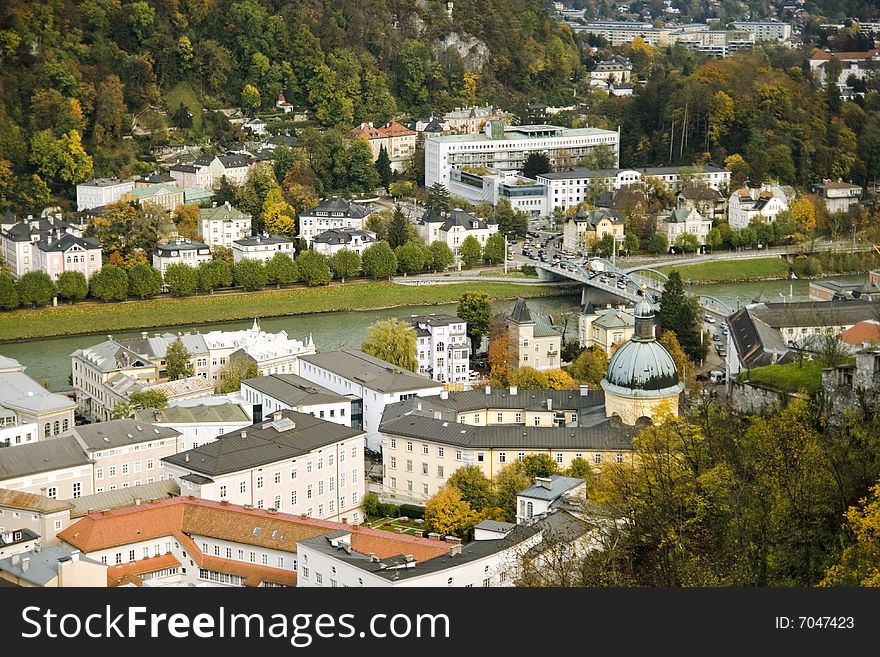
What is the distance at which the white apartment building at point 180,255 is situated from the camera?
1150 inches

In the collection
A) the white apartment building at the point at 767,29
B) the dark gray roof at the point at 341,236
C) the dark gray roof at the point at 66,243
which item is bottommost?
the dark gray roof at the point at 341,236

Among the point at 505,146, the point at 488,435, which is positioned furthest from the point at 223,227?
the point at 488,435

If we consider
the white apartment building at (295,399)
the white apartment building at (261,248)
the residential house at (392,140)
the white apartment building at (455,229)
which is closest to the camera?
the white apartment building at (295,399)

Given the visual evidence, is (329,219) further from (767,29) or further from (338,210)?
(767,29)

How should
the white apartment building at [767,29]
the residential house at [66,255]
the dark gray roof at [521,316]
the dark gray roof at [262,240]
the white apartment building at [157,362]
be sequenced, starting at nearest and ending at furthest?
1. the white apartment building at [157,362]
2. the dark gray roof at [521,316]
3. the residential house at [66,255]
4. the dark gray roof at [262,240]
5. the white apartment building at [767,29]

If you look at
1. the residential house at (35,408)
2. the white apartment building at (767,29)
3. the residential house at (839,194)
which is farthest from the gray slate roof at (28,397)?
the white apartment building at (767,29)

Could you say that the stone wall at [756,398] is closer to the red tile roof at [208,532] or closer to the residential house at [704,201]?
the red tile roof at [208,532]

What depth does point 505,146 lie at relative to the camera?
3816cm

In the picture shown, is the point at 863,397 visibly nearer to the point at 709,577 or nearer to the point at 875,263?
the point at 709,577

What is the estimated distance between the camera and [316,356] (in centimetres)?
2095

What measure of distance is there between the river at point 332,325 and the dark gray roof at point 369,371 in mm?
3657

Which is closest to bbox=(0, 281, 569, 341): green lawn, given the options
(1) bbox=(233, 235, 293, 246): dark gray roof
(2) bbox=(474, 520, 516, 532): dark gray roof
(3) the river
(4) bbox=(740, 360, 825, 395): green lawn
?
(3) the river

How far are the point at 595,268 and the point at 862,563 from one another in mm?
20769

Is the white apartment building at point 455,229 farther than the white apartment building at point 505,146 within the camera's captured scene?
No
